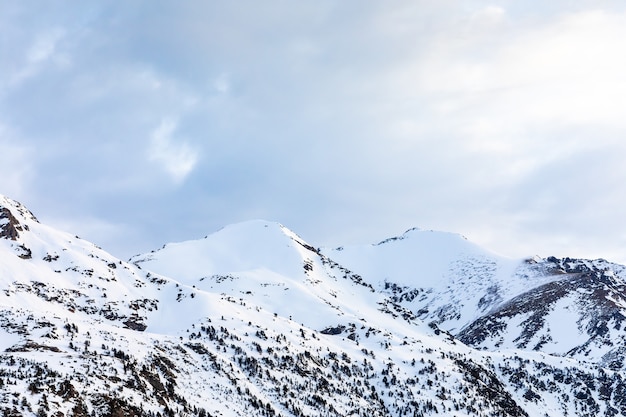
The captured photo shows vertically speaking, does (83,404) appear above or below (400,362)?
below

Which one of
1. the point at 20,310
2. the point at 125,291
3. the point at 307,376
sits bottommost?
the point at 307,376

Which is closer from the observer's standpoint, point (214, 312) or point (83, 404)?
point (83, 404)

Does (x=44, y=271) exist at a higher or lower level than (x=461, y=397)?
higher

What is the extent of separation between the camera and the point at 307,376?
163250mm

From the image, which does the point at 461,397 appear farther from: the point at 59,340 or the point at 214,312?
the point at 59,340

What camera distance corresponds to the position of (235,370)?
152 metres

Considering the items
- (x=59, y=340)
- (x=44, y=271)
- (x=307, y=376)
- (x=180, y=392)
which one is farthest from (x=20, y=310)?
(x=307, y=376)

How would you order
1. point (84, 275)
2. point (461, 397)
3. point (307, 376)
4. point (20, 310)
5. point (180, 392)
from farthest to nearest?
point (84, 275), point (461, 397), point (307, 376), point (20, 310), point (180, 392)

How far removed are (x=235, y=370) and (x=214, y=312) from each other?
39.5 meters

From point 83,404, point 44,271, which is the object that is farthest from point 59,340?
point 44,271

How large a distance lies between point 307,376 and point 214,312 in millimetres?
40973

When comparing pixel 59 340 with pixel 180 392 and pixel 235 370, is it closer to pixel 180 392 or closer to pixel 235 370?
pixel 180 392

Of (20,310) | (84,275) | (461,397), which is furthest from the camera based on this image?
(84,275)

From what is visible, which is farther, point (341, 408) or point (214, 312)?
point (214, 312)
